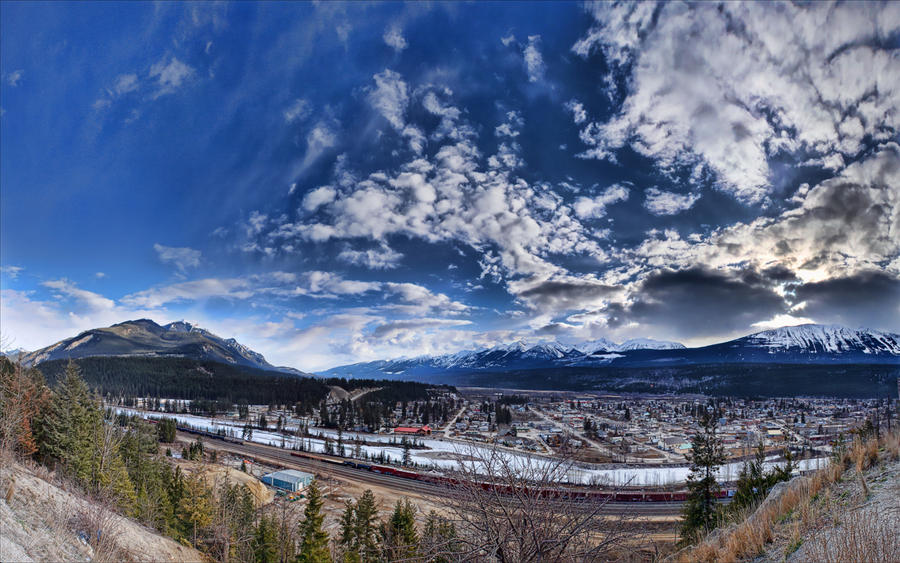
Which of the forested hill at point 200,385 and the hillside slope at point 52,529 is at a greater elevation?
the hillside slope at point 52,529

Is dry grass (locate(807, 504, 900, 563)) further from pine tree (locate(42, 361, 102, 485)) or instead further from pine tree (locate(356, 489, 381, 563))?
pine tree (locate(42, 361, 102, 485))

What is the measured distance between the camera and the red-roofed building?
107 metres

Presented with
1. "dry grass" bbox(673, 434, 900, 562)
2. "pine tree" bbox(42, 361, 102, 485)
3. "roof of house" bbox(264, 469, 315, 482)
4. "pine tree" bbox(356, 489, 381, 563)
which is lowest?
"roof of house" bbox(264, 469, 315, 482)

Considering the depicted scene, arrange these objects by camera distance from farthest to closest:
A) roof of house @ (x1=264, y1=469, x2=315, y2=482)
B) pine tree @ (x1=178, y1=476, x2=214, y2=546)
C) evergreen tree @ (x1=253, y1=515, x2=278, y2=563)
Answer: roof of house @ (x1=264, y1=469, x2=315, y2=482) < pine tree @ (x1=178, y1=476, x2=214, y2=546) < evergreen tree @ (x1=253, y1=515, x2=278, y2=563)

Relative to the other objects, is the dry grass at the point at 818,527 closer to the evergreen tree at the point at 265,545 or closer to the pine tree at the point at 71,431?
the evergreen tree at the point at 265,545

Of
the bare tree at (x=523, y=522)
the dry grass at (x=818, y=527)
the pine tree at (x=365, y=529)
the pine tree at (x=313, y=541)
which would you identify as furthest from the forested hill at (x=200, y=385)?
the dry grass at (x=818, y=527)

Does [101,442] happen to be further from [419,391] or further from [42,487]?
[419,391]

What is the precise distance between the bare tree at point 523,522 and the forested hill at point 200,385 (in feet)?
498

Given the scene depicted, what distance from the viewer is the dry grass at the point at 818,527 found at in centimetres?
421

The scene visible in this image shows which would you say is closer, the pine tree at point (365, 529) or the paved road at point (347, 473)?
the pine tree at point (365, 529)

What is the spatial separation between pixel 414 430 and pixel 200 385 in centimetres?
10772

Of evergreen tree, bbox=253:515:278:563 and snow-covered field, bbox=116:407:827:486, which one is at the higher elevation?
evergreen tree, bbox=253:515:278:563

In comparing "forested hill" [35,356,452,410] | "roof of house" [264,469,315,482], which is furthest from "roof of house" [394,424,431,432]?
"roof of house" [264,469,315,482]

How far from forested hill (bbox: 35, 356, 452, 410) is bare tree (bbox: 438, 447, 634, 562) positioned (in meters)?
152
